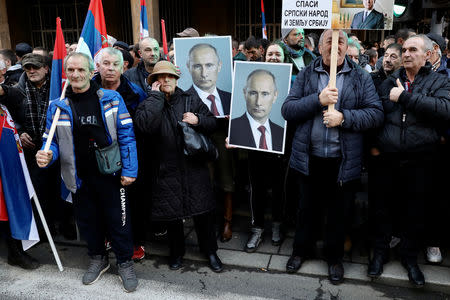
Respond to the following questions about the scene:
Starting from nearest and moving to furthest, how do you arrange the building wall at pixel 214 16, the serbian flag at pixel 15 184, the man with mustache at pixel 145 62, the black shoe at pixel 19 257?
the serbian flag at pixel 15 184 → the black shoe at pixel 19 257 → the man with mustache at pixel 145 62 → the building wall at pixel 214 16

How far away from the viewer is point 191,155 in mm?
3535

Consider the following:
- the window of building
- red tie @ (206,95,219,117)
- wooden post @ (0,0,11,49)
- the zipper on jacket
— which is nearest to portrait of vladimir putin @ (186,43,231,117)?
red tie @ (206,95,219,117)

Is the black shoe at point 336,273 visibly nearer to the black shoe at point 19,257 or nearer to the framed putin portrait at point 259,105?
the framed putin portrait at point 259,105

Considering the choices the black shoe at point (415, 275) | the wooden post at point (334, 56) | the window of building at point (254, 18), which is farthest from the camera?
the window of building at point (254, 18)

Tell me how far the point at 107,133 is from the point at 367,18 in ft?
6.96

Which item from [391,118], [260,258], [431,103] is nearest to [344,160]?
[391,118]

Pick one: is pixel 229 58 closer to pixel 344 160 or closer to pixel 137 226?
pixel 344 160

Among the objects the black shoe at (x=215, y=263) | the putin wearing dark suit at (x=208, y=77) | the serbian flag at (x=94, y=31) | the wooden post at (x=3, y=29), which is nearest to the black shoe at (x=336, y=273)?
the black shoe at (x=215, y=263)

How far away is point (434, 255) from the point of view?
150 inches

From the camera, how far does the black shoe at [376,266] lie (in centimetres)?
362

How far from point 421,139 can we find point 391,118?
27 cm

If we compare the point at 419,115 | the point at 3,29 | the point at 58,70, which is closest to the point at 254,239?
the point at 419,115

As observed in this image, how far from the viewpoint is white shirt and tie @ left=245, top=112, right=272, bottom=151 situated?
153 inches

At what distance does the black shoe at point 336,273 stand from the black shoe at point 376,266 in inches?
9.0
